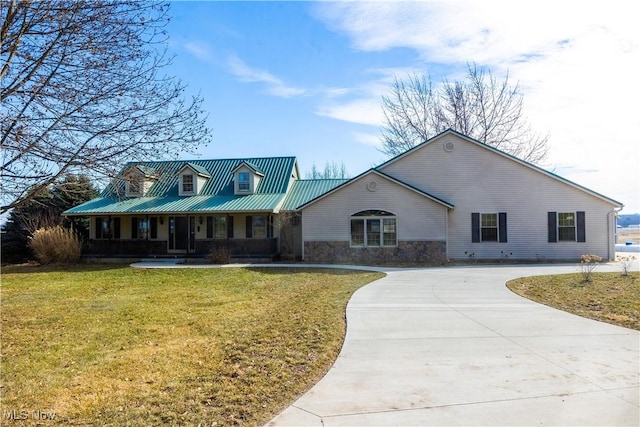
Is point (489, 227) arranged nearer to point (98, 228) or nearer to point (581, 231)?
point (581, 231)

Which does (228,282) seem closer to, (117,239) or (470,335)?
(470,335)

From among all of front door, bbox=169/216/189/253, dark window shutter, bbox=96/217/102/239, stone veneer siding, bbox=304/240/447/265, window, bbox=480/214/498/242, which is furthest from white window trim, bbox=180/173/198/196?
window, bbox=480/214/498/242

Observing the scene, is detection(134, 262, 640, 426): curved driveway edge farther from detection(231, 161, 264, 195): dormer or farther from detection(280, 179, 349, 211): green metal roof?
detection(231, 161, 264, 195): dormer

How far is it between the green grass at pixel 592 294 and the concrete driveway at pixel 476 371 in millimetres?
629

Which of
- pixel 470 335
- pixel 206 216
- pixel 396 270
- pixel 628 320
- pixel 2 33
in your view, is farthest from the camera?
pixel 206 216

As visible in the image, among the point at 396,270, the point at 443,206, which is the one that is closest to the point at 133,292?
the point at 396,270

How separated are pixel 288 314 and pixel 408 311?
240 centimetres

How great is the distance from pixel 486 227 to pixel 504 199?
1.60 meters

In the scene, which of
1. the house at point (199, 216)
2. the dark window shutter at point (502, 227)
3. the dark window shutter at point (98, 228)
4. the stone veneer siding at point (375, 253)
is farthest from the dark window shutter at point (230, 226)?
the dark window shutter at point (502, 227)

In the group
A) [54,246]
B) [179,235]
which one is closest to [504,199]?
[179,235]

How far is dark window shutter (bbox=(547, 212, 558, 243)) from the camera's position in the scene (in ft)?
64.8

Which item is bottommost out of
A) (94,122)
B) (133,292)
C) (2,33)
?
(133,292)

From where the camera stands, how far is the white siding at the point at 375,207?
1942 cm

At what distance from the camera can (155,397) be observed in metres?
4.23
